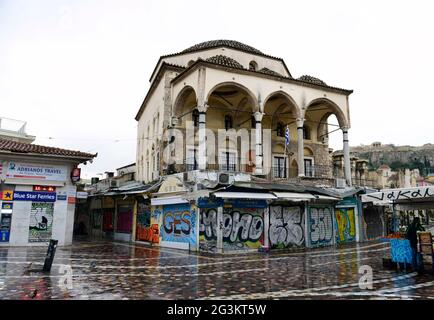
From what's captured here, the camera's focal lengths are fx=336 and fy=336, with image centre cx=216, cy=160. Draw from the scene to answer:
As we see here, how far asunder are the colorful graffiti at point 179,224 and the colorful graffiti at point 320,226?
6595 millimetres

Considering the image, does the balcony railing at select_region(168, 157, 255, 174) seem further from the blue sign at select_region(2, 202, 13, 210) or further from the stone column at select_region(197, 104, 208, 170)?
the blue sign at select_region(2, 202, 13, 210)

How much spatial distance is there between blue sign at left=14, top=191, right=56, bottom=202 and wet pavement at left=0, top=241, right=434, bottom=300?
19.4ft

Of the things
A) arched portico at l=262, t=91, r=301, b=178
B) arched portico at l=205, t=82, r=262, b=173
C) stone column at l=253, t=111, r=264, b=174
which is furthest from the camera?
arched portico at l=262, t=91, r=301, b=178

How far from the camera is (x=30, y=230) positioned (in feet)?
58.4

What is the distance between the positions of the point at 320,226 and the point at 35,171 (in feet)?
52.4

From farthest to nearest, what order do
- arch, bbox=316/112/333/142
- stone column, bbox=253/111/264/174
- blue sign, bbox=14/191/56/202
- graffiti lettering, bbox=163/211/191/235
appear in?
arch, bbox=316/112/333/142, stone column, bbox=253/111/264/174, blue sign, bbox=14/191/56/202, graffiti lettering, bbox=163/211/191/235

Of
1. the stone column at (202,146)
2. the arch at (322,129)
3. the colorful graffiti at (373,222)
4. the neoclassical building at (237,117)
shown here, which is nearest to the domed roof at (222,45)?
the neoclassical building at (237,117)

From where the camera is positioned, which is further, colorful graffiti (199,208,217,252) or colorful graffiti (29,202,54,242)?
colorful graffiti (29,202,54,242)

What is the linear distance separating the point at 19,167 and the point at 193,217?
385 inches

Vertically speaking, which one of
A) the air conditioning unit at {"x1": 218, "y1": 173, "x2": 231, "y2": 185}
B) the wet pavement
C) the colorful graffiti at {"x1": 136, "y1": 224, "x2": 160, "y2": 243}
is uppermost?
the air conditioning unit at {"x1": 218, "y1": 173, "x2": 231, "y2": 185}

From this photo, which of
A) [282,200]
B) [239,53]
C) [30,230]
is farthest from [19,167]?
[239,53]

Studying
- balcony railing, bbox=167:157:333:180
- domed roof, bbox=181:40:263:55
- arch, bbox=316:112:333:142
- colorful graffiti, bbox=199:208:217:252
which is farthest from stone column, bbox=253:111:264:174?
arch, bbox=316:112:333:142

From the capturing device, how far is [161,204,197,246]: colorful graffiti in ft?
54.1

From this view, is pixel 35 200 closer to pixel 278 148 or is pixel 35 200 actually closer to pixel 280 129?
pixel 278 148
